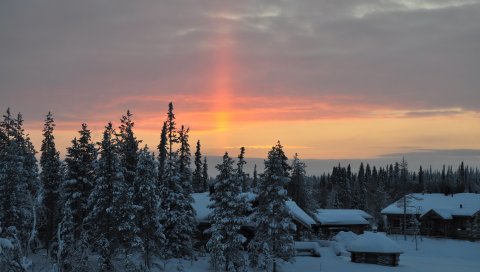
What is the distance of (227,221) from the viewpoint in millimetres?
43312

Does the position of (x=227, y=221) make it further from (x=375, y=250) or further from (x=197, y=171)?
(x=197, y=171)

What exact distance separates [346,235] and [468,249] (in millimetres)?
15870

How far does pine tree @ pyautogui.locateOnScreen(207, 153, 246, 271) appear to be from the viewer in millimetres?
42969

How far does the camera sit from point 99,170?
4088cm

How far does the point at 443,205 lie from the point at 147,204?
56432mm

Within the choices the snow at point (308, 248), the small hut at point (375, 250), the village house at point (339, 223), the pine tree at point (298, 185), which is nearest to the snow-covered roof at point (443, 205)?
the village house at point (339, 223)

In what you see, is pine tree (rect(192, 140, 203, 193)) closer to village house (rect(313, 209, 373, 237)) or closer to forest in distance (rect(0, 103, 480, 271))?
village house (rect(313, 209, 373, 237))

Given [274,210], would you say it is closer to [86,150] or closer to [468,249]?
[86,150]

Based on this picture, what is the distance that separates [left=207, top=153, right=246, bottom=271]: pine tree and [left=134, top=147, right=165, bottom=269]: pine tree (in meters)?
4.99

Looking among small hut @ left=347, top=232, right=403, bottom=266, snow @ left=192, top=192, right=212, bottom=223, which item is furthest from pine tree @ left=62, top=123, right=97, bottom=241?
small hut @ left=347, top=232, right=403, bottom=266

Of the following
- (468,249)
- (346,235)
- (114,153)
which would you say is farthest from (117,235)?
(468,249)

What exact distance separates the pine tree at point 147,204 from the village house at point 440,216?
43.6 metres

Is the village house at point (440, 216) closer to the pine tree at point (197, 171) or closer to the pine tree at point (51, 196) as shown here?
the pine tree at point (197, 171)

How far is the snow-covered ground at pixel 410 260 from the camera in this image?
156 feet
